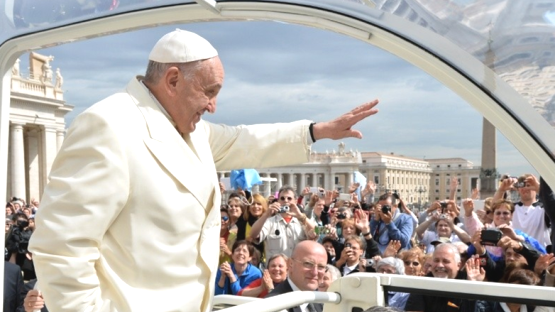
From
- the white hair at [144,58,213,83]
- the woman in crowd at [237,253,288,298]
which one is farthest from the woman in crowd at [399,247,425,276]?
the white hair at [144,58,213,83]

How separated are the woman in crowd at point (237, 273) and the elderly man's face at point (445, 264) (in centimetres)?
192

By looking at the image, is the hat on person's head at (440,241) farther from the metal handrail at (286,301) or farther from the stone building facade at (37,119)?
the stone building facade at (37,119)

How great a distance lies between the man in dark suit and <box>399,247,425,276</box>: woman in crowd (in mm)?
1429

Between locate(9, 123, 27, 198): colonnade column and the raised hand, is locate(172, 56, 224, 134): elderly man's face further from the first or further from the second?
locate(9, 123, 27, 198): colonnade column

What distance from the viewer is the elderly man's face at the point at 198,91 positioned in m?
2.23

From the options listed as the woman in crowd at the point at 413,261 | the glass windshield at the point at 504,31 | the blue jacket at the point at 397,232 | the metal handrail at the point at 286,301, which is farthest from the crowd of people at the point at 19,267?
the blue jacket at the point at 397,232

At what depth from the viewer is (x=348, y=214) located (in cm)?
933

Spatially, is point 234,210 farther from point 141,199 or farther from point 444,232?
point 141,199

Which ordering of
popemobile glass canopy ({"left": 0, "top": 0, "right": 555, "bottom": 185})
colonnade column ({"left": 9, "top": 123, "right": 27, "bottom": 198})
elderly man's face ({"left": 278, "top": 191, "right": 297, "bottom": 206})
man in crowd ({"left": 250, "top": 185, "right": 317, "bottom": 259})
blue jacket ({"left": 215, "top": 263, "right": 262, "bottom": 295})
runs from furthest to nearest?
1. colonnade column ({"left": 9, "top": 123, "right": 27, "bottom": 198})
2. elderly man's face ({"left": 278, "top": 191, "right": 297, "bottom": 206})
3. man in crowd ({"left": 250, "top": 185, "right": 317, "bottom": 259})
4. blue jacket ({"left": 215, "top": 263, "right": 262, "bottom": 295})
5. popemobile glass canopy ({"left": 0, "top": 0, "right": 555, "bottom": 185})

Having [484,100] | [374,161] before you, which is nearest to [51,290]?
[484,100]

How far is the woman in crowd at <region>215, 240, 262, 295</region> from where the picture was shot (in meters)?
6.33

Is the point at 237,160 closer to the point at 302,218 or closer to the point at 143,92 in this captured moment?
the point at 143,92

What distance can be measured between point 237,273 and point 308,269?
1.86 m

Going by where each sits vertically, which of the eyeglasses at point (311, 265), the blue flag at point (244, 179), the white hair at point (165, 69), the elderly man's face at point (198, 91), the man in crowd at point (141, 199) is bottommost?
the eyeglasses at point (311, 265)
